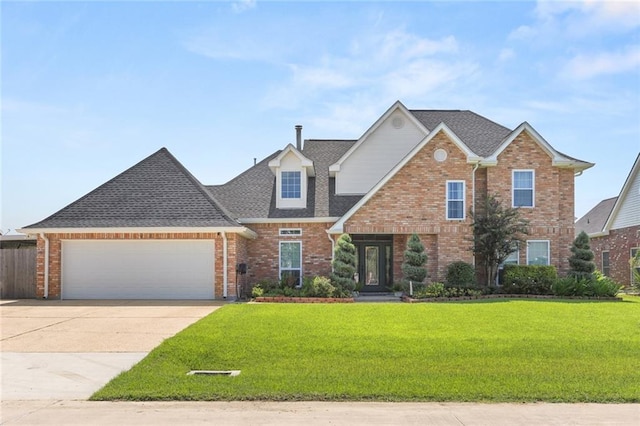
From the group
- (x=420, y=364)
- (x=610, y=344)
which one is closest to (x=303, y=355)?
(x=420, y=364)

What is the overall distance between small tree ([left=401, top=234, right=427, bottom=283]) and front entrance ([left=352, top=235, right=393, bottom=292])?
232cm

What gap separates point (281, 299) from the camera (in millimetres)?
18906

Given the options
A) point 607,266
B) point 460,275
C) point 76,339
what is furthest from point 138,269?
point 607,266

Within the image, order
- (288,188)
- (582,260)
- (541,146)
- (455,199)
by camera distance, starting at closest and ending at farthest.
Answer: (582,260) → (455,199) → (541,146) → (288,188)

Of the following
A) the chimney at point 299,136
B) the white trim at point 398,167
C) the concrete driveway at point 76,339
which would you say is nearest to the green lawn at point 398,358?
the concrete driveway at point 76,339

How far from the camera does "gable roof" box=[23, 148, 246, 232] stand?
19.6 m

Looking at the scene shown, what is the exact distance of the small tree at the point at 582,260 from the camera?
68.6 feet

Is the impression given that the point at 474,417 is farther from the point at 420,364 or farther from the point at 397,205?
the point at 397,205

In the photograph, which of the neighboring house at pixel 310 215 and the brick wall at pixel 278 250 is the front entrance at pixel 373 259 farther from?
the brick wall at pixel 278 250

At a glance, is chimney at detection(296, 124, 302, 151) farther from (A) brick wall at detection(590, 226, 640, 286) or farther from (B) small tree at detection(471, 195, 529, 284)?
(A) brick wall at detection(590, 226, 640, 286)

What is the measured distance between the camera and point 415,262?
2022 cm

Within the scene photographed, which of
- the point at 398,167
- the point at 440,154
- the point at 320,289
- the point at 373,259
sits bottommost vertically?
the point at 320,289

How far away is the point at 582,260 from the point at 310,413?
17439mm

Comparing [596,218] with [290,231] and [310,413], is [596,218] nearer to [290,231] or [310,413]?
[290,231]
